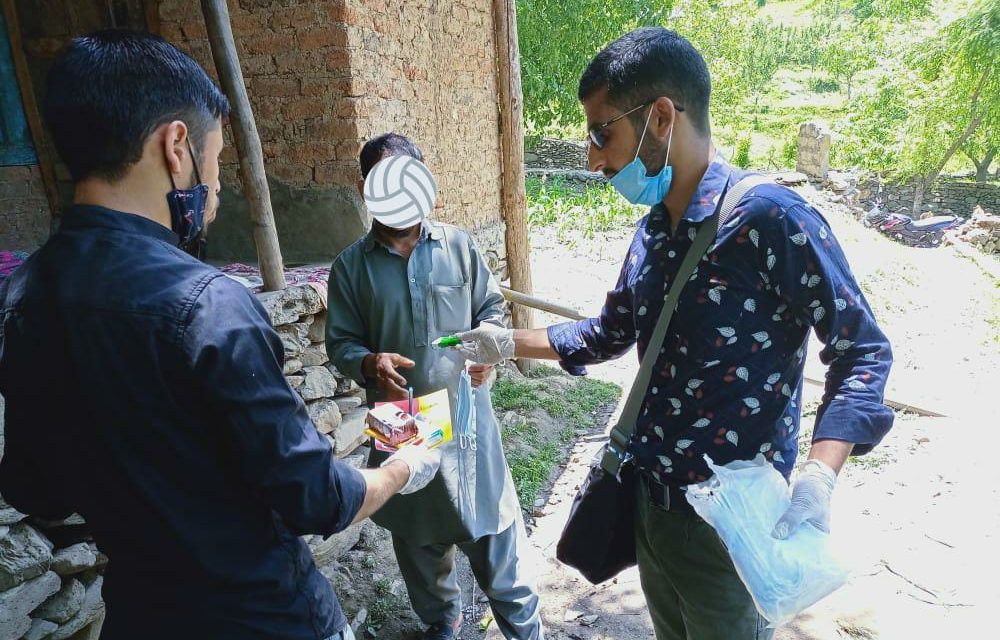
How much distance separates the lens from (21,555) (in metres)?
1.99

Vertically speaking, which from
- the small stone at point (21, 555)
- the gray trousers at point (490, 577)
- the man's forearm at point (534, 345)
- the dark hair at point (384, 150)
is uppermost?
the dark hair at point (384, 150)

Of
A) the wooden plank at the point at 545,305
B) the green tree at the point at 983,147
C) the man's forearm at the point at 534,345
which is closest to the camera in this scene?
the man's forearm at the point at 534,345

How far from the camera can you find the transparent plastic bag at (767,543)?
4.00 ft

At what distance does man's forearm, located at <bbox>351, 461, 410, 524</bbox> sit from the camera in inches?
48.4

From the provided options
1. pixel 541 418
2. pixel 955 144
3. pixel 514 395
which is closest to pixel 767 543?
pixel 541 418

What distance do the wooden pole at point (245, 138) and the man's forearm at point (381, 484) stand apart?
73.2 inches

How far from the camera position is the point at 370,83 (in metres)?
3.47

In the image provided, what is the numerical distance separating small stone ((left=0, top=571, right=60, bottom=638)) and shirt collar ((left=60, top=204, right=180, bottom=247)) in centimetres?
157

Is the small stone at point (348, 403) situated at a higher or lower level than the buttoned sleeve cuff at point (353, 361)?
lower

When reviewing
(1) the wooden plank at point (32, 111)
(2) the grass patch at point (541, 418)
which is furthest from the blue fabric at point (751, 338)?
(1) the wooden plank at point (32, 111)

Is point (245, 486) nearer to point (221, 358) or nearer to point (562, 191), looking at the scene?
point (221, 358)

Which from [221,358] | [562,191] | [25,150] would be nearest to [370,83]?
[25,150]

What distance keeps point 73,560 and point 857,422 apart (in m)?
2.41

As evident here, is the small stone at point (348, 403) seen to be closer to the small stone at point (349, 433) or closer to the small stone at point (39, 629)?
the small stone at point (349, 433)
